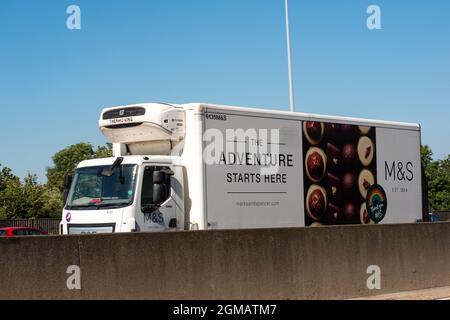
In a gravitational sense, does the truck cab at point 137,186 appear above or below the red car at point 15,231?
above

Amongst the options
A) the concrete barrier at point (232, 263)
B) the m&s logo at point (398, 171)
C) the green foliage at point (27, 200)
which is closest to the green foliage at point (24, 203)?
the green foliage at point (27, 200)

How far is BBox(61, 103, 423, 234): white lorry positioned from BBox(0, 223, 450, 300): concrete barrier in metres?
2.29

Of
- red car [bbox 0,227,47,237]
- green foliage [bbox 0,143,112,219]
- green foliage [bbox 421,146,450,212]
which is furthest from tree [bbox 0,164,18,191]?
green foliage [bbox 421,146,450,212]

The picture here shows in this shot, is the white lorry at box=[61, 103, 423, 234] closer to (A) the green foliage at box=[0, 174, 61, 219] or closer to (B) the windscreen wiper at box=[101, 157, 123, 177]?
(B) the windscreen wiper at box=[101, 157, 123, 177]

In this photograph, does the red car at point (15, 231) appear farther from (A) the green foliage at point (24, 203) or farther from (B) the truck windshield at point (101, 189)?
(A) the green foliage at point (24, 203)

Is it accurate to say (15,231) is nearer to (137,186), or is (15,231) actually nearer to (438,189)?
(137,186)

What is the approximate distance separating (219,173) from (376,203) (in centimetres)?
500

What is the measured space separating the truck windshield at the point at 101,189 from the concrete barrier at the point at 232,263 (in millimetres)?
3055

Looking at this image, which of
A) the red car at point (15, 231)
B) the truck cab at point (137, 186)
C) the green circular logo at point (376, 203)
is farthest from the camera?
the red car at point (15, 231)

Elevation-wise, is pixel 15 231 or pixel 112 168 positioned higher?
pixel 112 168

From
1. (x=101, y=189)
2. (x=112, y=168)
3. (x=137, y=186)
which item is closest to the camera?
(x=137, y=186)

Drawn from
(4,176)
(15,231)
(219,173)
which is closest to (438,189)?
(4,176)

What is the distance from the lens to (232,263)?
12.4 meters

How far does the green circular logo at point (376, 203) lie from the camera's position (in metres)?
18.5
